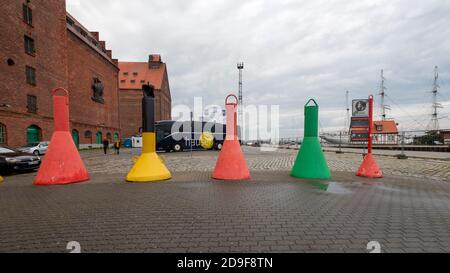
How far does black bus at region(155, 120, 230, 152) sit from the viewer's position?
21141mm

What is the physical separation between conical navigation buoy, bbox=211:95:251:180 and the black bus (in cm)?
1393

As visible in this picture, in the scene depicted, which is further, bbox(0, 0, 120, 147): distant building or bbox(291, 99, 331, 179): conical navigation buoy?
bbox(0, 0, 120, 147): distant building

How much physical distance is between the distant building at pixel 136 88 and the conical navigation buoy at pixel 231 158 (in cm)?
5116

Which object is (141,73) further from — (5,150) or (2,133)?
(5,150)

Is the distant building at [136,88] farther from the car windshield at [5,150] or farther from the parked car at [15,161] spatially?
the parked car at [15,161]

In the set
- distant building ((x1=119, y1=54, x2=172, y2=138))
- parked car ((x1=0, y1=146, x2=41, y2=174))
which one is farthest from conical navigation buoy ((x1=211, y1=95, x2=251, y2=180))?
distant building ((x1=119, y1=54, x2=172, y2=138))

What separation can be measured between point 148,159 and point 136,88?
195 ft

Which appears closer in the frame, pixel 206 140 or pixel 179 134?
pixel 179 134

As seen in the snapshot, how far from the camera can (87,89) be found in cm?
3403

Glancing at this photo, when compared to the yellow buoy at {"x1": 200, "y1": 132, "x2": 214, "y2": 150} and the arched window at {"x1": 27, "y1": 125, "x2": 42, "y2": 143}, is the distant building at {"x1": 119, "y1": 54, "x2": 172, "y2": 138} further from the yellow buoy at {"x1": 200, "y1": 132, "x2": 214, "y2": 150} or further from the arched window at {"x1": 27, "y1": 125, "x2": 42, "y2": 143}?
the yellow buoy at {"x1": 200, "y1": 132, "x2": 214, "y2": 150}

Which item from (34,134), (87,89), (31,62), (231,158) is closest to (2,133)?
(34,134)

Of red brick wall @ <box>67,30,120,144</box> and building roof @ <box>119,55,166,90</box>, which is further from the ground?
building roof @ <box>119,55,166,90</box>

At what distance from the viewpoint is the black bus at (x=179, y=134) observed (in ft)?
69.4

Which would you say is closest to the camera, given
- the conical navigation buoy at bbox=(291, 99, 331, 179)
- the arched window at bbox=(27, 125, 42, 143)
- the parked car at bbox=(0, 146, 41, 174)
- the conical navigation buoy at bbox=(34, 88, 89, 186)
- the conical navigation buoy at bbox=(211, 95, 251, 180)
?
the conical navigation buoy at bbox=(34, 88, 89, 186)
